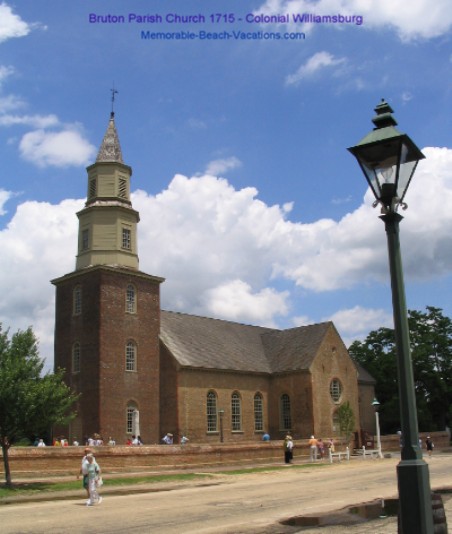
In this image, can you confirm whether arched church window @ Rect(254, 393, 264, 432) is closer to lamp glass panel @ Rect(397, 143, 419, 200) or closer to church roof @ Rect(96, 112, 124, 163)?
church roof @ Rect(96, 112, 124, 163)

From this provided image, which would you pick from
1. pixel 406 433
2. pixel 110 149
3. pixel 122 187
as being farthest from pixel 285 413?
pixel 406 433

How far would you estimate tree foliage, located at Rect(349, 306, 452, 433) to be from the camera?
64.0 m

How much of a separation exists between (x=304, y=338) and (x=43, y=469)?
28916 mm

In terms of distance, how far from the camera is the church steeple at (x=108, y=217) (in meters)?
42.2

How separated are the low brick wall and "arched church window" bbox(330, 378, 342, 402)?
340 inches

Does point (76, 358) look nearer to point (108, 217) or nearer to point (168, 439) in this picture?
point (168, 439)

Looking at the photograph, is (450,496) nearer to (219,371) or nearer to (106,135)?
(219,371)

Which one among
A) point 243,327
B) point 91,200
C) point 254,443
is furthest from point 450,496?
point 243,327

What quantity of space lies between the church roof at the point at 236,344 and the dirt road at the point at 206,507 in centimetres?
2091

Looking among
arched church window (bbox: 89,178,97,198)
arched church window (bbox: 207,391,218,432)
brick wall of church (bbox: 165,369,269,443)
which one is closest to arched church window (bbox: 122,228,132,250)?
arched church window (bbox: 89,178,97,198)

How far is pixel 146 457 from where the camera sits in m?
31.9

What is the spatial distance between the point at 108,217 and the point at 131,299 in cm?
579

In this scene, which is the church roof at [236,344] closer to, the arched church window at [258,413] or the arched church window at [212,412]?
the arched church window at [212,412]

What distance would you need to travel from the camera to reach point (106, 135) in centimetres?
4503
